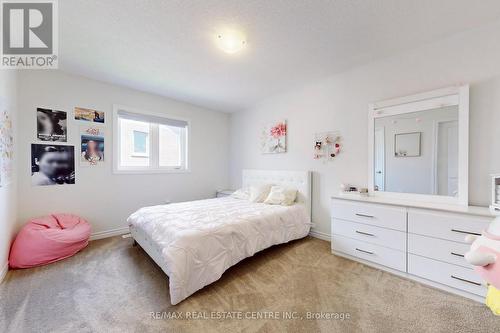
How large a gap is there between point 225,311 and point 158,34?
2.59 m

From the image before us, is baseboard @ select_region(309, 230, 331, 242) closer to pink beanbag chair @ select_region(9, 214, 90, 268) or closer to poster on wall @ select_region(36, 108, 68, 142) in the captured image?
pink beanbag chair @ select_region(9, 214, 90, 268)

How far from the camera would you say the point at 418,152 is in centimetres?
231

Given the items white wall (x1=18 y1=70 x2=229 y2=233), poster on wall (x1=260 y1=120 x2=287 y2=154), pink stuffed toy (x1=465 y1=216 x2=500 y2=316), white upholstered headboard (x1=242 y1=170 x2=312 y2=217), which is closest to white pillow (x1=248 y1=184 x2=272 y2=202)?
white upholstered headboard (x1=242 y1=170 x2=312 y2=217)

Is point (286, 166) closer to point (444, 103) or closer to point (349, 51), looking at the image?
point (349, 51)

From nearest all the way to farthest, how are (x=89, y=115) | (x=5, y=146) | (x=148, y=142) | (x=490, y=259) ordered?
1. (x=490, y=259)
2. (x=5, y=146)
3. (x=89, y=115)
4. (x=148, y=142)

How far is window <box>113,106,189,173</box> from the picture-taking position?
132 inches

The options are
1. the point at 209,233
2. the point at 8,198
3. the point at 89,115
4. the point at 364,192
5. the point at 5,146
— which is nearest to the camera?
the point at 209,233

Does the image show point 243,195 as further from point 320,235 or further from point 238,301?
point 238,301

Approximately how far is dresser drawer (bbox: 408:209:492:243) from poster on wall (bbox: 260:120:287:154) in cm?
210

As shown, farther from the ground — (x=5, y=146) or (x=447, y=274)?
(x=5, y=146)

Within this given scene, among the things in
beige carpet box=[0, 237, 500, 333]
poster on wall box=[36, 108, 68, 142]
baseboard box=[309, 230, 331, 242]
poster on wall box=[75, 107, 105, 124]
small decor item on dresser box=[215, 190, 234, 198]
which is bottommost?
beige carpet box=[0, 237, 500, 333]

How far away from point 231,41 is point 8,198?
287 centimetres

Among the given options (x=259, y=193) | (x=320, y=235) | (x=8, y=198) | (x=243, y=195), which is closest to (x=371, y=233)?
(x=320, y=235)

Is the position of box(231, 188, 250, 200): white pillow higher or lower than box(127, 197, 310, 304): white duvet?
higher
